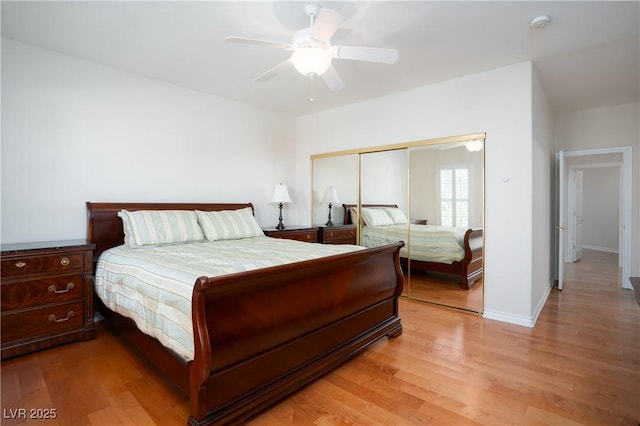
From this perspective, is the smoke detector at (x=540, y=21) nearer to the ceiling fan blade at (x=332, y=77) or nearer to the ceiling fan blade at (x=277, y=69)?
the ceiling fan blade at (x=332, y=77)

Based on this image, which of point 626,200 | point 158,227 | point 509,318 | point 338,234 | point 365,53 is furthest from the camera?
point 338,234

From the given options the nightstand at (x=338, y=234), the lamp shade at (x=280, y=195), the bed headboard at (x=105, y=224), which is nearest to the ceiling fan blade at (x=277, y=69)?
the bed headboard at (x=105, y=224)

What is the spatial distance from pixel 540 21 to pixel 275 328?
2.86 metres

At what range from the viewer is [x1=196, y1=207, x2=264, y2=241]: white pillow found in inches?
135

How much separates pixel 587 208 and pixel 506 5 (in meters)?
8.01

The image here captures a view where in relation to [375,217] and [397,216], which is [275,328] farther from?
[375,217]

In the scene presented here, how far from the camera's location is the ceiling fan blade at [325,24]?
68.4 inches

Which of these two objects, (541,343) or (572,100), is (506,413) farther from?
(572,100)

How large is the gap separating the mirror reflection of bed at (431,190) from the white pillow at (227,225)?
1.52 meters

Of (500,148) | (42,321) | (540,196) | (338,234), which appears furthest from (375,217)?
(42,321)

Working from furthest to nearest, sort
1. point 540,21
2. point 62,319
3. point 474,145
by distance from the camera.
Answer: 1. point 474,145
2. point 62,319
3. point 540,21

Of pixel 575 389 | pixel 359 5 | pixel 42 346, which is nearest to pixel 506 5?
pixel 359 5

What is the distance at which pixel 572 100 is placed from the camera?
13.7 feet

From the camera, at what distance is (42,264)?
2.47 meters
